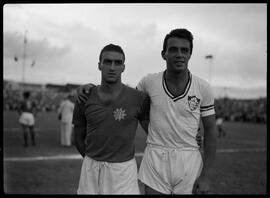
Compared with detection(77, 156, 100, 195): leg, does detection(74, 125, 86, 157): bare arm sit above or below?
above

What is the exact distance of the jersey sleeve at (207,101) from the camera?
3.22m

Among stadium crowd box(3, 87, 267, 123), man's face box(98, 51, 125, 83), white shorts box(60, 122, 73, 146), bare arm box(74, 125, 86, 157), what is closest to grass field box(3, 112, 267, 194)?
white shorts box(60, 122, 73, 146)

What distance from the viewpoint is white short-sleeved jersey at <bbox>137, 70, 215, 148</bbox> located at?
3174 mm

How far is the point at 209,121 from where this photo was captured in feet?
10.6

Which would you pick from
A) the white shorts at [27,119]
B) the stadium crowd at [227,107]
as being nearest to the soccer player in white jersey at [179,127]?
the white shorts at [27,119]

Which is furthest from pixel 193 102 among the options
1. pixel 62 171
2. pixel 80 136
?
pixel 62 171

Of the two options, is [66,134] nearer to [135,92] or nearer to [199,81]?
[135,92]

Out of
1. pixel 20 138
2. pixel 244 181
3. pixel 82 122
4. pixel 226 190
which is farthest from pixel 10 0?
pixel 20 138

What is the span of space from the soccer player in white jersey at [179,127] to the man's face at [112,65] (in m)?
0.35

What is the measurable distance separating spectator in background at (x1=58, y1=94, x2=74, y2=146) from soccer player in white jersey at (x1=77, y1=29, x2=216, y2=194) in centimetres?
856

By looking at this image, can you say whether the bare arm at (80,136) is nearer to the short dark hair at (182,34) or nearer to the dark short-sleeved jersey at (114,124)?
the dark short-sleeved jersey at (114,124)

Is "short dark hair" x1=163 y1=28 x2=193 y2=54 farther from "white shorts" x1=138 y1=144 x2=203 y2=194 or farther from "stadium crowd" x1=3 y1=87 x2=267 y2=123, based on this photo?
"stadium crowd" x1=3 y1=87 x2=267 y2=123

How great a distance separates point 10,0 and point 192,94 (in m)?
1.81

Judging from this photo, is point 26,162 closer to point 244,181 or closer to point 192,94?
point 244,181
